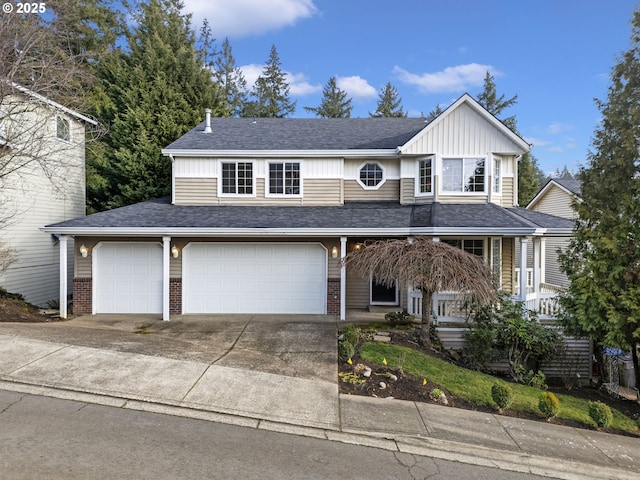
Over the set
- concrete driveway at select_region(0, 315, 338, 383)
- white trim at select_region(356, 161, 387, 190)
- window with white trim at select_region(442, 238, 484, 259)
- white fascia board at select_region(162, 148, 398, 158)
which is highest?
white fascia board at select_region(162, 148, 398, 158)

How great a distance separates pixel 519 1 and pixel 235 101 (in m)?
26.5

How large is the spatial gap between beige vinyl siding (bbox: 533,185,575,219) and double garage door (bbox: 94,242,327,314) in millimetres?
15795

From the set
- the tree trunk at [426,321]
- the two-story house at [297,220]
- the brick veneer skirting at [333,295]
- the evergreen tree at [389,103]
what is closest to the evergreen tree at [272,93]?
the evergreen tree at [389,103]

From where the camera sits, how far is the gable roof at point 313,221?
38.2 ft

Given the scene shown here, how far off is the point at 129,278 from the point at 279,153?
6437 millimetres

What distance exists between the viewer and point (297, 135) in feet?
51.6

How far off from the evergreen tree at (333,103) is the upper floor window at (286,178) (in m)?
25.8

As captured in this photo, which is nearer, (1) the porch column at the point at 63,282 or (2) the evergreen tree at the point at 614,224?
(2) the evergreen tree at the point at 614,224

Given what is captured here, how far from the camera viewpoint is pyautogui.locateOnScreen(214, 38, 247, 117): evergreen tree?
37.0 metres

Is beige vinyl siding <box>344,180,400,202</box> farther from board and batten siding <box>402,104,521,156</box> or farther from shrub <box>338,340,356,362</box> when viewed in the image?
shrub <box>338,340,356,362</box>

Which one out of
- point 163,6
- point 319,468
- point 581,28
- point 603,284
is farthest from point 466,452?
point 163,6

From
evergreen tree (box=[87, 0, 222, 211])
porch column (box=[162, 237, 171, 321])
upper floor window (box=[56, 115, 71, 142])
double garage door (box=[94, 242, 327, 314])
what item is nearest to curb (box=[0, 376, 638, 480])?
porch column (box=[162, 237, 171, 321])

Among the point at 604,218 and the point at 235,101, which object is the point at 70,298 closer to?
the point at 604,218

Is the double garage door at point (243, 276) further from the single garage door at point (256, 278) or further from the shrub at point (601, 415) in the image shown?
the shrub at point (601, 415)
